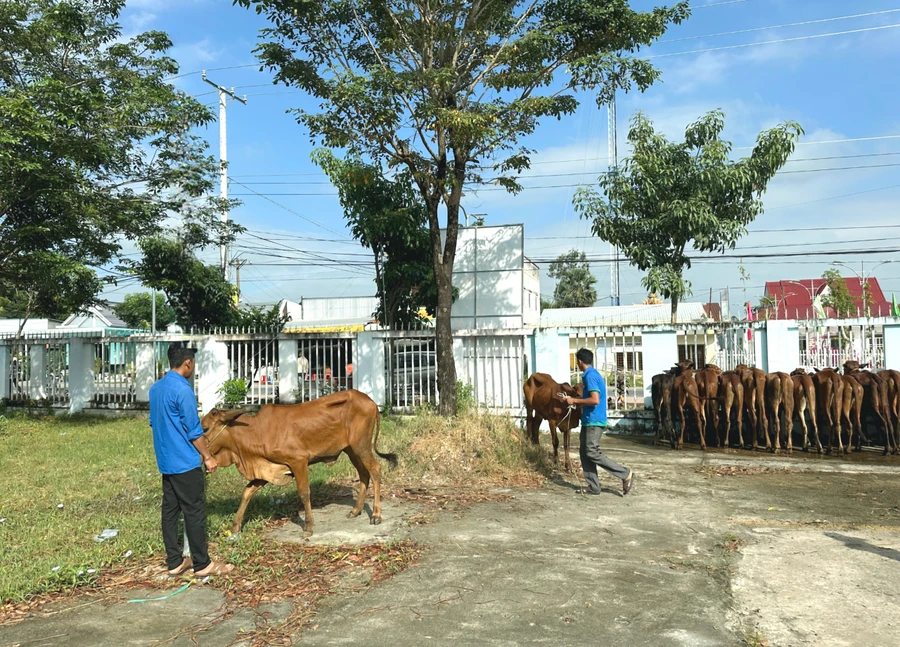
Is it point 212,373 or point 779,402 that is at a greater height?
point 212,373

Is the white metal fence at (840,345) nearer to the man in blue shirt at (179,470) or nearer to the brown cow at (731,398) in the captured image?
the brown cow at (731,398)

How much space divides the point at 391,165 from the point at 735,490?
7.36m

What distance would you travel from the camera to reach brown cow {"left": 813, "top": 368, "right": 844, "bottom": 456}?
11031 millimetres

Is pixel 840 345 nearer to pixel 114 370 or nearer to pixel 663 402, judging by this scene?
pixel 663 402

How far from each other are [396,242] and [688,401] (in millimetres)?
7923

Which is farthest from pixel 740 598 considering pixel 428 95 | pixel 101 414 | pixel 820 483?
pixel 101 414

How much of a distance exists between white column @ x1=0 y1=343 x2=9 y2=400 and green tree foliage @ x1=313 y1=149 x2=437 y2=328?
9997 mm

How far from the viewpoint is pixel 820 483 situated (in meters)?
8.88

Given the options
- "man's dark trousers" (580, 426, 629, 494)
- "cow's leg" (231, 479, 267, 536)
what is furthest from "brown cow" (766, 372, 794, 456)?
"cow's leg" (231, 479, 267, 536)

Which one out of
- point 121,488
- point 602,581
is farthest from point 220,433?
Answer: point 602,581

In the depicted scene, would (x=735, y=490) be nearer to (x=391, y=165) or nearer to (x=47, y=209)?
(x=391, y=165)

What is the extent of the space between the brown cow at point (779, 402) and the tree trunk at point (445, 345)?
17.5 ft

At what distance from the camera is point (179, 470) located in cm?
521

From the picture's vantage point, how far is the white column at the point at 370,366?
14.6 m
